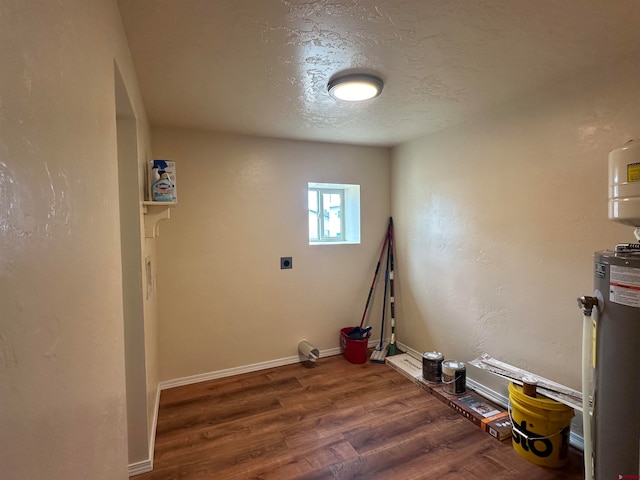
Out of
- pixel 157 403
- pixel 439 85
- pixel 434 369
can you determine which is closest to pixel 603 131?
pixel 439 85

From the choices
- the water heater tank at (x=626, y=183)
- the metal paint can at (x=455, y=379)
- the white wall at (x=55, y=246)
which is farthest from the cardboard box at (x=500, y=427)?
the white wall at (x=55, y=246)

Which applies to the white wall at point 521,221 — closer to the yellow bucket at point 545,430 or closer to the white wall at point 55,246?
the yellow bucket at point 545,430

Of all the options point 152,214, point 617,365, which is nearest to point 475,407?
point 617,365

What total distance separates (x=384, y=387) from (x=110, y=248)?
2416 mm

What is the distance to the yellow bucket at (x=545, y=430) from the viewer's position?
1821 mm

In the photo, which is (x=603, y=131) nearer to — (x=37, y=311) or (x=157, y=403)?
(x=37, y=311)

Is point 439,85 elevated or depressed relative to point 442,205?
elevated

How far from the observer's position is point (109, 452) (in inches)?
37.2

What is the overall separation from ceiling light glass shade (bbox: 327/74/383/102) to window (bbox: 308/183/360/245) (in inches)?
56.5

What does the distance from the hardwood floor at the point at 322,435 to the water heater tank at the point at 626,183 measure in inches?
57.0

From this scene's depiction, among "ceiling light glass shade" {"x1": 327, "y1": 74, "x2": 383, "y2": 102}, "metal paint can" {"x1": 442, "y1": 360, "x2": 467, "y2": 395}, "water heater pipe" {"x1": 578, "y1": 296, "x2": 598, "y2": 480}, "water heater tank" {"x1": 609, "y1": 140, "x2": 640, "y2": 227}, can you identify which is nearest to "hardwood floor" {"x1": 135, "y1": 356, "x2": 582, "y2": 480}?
"metal paint can" {"x1": 442, "y1": 360, "x2": 467, "y2": 395}

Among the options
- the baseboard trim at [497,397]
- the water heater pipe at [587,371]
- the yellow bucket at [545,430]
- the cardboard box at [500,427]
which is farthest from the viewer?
the cardboard box at [500,427]

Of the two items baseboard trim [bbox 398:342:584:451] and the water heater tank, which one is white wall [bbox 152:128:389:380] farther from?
the water heater tank

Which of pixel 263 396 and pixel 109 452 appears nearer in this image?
pixel 109 452
